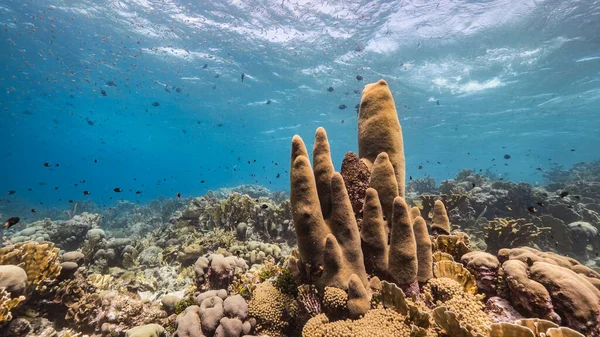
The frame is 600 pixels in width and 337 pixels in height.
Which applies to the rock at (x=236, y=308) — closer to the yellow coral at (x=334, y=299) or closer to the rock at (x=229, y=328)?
the rock at (x=229, y=328)

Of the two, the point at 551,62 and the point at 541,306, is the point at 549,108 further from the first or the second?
the point at 541,306

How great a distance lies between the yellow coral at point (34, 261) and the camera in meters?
4.65

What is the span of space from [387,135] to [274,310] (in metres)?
3.00

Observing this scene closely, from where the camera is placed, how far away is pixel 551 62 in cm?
2178

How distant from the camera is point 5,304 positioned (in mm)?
3717

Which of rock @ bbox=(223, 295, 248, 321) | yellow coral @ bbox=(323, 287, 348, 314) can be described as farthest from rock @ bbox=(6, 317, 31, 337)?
yellow coral @ bbox=(323, 287, 348, 314)

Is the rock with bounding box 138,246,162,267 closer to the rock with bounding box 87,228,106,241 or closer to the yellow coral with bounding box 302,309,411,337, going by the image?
the rock with bounding box 87,228,106,241

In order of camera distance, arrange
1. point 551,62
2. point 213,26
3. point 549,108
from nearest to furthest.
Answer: point 213,26, point 551,62, point 549,108

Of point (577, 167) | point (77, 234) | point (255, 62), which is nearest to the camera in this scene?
point (77, 234)

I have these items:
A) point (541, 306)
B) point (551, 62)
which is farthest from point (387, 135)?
point (551, 62)

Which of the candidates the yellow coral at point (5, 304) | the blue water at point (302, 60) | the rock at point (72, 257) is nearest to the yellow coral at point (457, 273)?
the yellow coral at point (5, 304)

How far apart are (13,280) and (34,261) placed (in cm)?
91

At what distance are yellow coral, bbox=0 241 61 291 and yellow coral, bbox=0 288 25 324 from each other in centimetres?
78

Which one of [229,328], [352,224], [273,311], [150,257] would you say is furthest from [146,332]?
[150,257]
